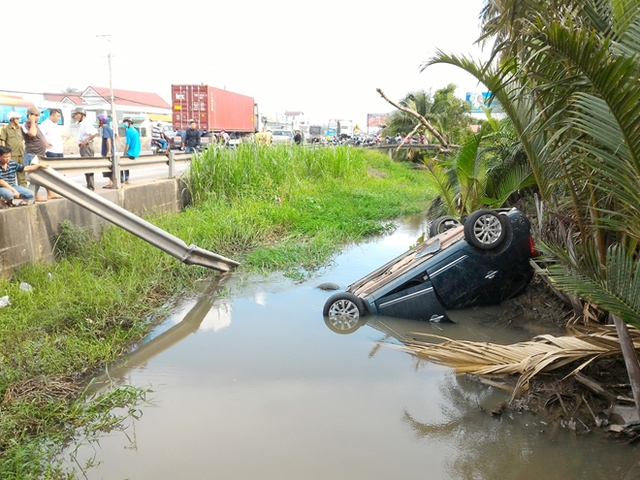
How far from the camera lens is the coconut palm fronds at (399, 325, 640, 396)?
13.3 ft

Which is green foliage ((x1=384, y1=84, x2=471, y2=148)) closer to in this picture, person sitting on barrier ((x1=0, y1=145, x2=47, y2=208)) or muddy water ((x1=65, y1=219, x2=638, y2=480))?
person sitting on barrier ((x1=0, y1=145, x2=47, y2=208))

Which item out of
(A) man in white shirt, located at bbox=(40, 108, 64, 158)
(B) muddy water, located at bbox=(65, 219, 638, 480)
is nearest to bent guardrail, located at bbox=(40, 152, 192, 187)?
(A) man in white shirt, located at bbox=(40, 108, 64, 158)

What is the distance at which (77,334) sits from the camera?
5535 millimetres

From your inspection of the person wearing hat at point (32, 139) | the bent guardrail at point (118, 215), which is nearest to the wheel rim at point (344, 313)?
the bent guardrail at point (118, 215)

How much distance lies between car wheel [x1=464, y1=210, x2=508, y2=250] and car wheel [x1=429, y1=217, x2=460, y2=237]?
6.76 ft

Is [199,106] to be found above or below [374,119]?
below

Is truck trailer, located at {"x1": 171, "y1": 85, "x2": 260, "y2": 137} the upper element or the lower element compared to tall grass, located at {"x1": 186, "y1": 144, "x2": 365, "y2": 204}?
upper

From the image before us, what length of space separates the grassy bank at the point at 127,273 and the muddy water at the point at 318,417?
31 cm

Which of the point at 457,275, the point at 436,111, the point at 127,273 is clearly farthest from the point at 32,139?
the point at 436,111

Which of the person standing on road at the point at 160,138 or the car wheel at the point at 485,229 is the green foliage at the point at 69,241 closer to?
the car wheel at the point at 485,229

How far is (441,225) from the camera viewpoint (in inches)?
329

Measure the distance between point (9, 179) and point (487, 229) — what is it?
19.4 ft

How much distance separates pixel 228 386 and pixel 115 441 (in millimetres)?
1074

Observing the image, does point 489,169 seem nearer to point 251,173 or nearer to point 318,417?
point 318,417
